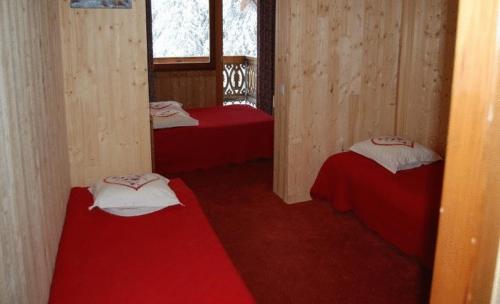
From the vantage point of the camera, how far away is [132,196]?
2.97 metres

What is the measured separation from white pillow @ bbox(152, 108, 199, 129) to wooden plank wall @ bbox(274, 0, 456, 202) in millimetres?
1190

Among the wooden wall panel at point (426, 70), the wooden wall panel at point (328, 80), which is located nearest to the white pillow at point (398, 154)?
the wooden wall panel at point (426, 70)

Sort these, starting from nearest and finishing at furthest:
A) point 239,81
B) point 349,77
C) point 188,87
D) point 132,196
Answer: point 132,196, point 349,77, point 188,87, point 239,81

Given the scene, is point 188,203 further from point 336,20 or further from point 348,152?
point 336,20

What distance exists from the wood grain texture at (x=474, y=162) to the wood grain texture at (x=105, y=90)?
3003 millimetres

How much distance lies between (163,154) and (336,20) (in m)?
2.13

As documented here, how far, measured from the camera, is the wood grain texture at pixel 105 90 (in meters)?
3.24

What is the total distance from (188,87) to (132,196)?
15.8 feet

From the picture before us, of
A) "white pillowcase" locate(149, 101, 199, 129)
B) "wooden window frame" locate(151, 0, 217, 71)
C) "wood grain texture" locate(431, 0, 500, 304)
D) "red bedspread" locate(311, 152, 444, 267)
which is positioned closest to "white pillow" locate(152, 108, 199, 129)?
"white pillowcase" locate(149, 101, 199, 129)

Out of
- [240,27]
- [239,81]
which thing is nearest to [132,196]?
[240,27]

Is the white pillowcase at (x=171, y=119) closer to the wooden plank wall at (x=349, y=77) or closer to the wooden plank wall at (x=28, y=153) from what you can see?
the wooden plank wall at (x=349, y=77)

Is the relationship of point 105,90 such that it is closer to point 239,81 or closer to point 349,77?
point 349,77

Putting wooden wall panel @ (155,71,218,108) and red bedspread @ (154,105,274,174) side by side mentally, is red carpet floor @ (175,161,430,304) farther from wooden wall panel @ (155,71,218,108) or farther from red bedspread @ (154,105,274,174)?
wooden wall panel @ (155,71,218,108)

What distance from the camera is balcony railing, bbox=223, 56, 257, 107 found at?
892 cm
